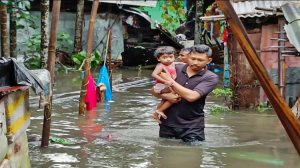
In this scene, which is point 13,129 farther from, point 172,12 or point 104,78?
point 172,12

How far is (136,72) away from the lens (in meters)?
19.1

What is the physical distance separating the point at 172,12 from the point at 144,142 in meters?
21.9

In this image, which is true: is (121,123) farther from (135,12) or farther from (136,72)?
(135,12)

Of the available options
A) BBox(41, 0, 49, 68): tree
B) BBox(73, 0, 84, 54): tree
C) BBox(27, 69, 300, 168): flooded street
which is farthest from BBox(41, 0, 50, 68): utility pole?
BBox(73, 0, 84, 54): tree

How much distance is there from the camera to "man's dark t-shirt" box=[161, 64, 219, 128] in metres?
6.31

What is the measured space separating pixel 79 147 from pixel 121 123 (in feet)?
7.34

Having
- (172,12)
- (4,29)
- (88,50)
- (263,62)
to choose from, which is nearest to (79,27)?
(4,29)

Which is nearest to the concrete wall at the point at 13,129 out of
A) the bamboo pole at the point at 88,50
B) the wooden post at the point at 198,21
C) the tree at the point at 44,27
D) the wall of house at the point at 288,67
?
the bamboo pole at the point at 88,50

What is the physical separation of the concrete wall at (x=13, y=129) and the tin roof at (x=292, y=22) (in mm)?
5034

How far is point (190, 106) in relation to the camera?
6.36 meters

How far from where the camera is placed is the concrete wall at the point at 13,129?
13.7 ft

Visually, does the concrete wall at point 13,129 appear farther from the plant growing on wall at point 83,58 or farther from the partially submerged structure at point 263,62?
→ the plant growing on wall at point 83,58

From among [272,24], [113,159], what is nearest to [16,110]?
[113,159]

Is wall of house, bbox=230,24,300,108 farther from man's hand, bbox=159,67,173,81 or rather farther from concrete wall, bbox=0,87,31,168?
concrete wall, bbox=0,87,31,168
